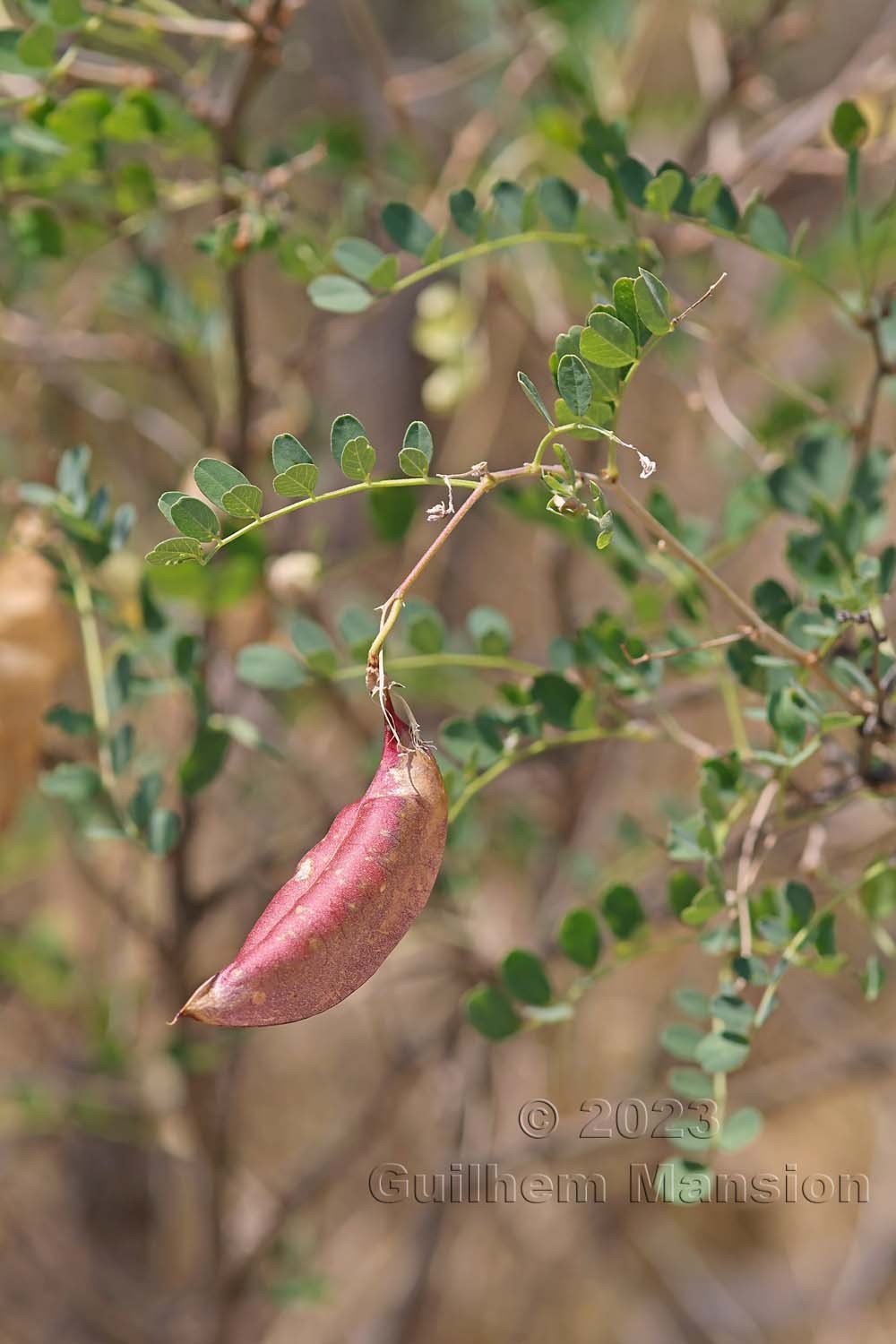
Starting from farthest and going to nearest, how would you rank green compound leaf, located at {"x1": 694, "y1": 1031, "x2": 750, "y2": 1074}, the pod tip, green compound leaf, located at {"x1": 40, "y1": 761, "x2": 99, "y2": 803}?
green compound leaf, located at {"x1": 40, "y1": 761, "x2": 99, "y2": 803}
green compound leaf, located at {"x1": 694, "y1": 1031, "x2": 750, "y2": 1074}
the pod tip

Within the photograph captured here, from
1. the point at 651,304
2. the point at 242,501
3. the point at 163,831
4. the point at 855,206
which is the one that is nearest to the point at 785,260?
the point at 855,206

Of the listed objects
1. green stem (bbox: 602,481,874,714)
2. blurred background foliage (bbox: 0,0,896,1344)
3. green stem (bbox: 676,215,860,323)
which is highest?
green stem (bbox: 676,215,860,323)

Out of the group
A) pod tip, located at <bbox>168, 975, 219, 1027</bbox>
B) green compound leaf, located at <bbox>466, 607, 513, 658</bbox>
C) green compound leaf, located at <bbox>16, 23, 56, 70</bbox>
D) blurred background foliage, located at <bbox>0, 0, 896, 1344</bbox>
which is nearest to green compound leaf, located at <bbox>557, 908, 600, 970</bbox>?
blurred background foliage, located at <bbox>0, 0, 896, 1344</bbox>

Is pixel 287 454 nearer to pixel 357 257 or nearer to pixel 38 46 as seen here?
pixel 357 257

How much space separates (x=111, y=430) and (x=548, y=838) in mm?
707

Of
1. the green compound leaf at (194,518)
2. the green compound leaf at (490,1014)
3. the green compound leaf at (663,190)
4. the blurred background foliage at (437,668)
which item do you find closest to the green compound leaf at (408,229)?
the blurred background foliage at (437,668)

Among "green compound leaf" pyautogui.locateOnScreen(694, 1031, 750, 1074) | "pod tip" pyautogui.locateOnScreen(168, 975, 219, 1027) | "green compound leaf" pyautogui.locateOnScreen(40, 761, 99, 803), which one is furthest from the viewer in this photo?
"green compound leaf" pyautogui.locateOnScreen(40, 761, 99, 803)

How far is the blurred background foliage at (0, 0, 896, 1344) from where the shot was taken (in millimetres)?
529

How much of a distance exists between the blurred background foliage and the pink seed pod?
10 cm

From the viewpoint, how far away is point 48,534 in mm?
636

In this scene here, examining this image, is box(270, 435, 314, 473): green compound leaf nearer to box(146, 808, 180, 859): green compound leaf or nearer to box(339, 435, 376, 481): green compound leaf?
box(339, 435, 376, 481): green compound leaf

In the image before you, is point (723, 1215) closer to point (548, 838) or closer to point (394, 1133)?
point (394, 1133)

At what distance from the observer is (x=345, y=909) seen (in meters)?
0.35

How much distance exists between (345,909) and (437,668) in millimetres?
420
